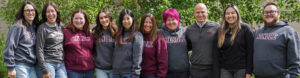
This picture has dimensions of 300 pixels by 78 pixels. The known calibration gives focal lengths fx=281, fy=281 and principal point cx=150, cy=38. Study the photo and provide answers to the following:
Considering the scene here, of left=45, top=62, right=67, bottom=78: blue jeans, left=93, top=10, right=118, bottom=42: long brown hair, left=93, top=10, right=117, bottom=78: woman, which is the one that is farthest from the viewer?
left=93, top=10, right=118, bottom=42: long brown hair

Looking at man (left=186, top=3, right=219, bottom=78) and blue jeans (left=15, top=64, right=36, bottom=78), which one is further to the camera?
man (left=186, top=3, right=219, bottom=78)

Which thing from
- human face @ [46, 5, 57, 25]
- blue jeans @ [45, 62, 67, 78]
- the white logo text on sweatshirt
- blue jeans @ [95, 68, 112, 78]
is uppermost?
human face @ [46, 5, 57, 25]

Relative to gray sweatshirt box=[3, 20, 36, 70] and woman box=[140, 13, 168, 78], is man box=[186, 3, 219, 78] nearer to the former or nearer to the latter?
woman box=[140, 13, 168, 78]

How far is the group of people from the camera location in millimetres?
4004

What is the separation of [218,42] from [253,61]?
0.58 m

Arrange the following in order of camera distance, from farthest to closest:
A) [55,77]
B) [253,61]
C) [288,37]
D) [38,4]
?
[38,4], [55,77], [253,61], [288,37]

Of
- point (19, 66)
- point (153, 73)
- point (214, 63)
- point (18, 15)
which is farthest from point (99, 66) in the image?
point (214, 63)

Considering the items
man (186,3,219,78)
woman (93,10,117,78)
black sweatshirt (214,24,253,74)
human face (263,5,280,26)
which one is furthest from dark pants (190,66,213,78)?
woman (93,10,117,78)

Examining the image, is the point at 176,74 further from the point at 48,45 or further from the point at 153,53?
the point at 48,45

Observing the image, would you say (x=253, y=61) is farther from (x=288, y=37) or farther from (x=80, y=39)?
(x=80, y=39)

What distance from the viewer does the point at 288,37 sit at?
3855 mm

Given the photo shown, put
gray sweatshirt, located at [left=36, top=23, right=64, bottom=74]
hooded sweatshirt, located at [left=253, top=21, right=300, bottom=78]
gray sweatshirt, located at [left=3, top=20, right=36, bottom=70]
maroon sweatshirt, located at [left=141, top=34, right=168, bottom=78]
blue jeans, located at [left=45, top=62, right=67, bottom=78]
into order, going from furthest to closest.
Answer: maroon sweatshirt, located at [left=141, top=34, right=168, bottom=78] → blue jeans, located at [left=45, top=62, right=67, bottom=78] → gray sweatshirt, located at [left=36, top=23, right=64, bottom=74] → gray sweatshirt, located at [left=3, top=20, right=36, bottom=70] → hooded sweatshirt, located at [left=253, top=21, right=300, bottom=78]

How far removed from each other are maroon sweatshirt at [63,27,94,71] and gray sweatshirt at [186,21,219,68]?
1704mm

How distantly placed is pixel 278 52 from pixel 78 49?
298 centimetres
